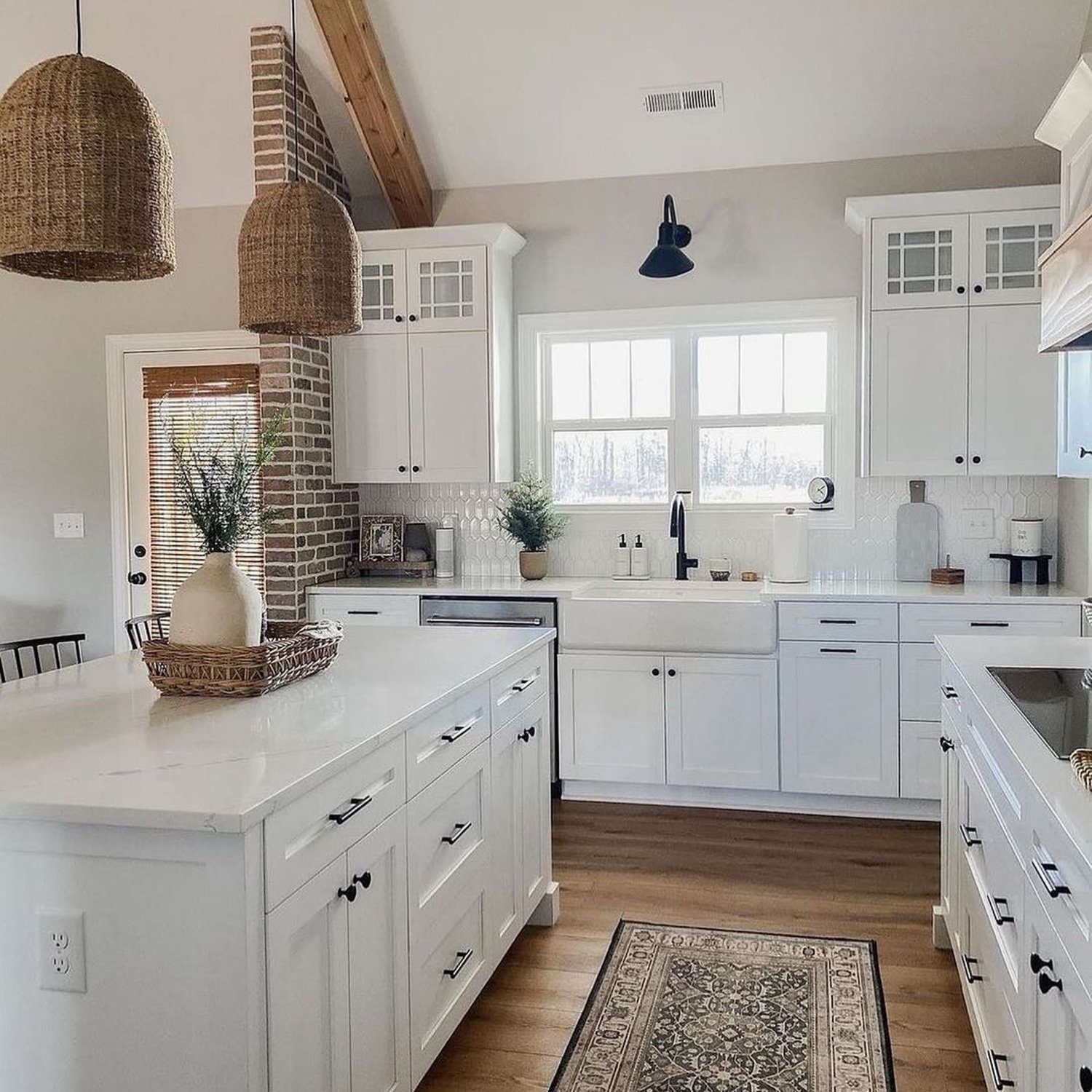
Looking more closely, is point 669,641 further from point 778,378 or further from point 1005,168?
point 1005,168

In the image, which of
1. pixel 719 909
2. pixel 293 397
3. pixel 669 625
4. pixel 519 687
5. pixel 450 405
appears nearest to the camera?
pixel 519 687

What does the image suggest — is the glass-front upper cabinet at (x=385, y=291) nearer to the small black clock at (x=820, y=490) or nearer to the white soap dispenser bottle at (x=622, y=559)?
the white soap dispenser bottle at (x=622, y=559)

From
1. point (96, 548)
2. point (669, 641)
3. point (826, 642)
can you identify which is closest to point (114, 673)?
point (669, 641)

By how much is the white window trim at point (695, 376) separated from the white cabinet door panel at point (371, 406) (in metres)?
0.60

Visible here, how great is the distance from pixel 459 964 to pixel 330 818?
89 centimetres

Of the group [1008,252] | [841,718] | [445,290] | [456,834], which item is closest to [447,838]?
[456,834]

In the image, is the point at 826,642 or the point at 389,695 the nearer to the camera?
the point at 389,695

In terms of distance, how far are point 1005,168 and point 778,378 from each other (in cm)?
128

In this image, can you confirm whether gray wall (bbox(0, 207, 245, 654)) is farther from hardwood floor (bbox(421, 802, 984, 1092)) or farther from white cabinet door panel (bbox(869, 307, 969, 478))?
white cabinet door panel (bbox(869, 307, 969, 478))

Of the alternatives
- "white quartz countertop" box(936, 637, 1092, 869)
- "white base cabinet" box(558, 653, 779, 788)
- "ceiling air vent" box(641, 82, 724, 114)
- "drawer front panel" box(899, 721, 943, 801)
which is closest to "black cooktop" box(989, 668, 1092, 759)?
"white quartz countertop" box(936, 637, 1092, 869)

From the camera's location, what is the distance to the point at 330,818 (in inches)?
71.7

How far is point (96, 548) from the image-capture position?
5.41m

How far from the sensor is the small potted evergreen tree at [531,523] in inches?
192

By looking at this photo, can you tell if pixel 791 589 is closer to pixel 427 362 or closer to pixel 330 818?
pixel 427 362
